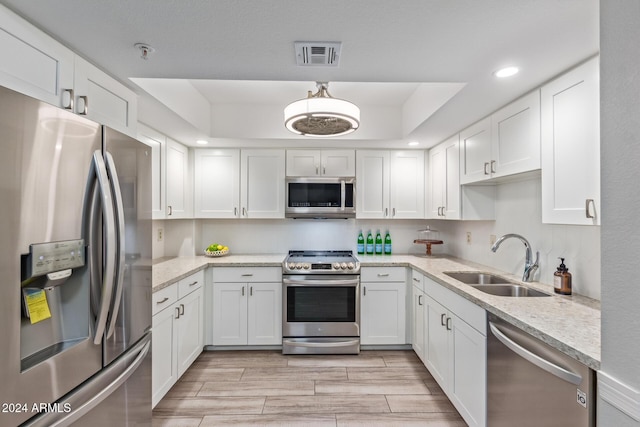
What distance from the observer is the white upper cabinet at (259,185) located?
331 centimetres

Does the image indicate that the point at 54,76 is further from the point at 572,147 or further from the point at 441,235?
the point at 441,235

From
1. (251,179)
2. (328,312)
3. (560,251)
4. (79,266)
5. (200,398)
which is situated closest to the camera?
(79,266)

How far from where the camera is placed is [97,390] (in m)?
1.17

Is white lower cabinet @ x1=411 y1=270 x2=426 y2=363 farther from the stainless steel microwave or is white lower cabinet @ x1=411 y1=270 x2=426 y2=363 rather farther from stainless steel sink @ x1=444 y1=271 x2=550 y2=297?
the stainless steel microwave

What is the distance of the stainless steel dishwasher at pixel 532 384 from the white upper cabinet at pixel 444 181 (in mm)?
1459

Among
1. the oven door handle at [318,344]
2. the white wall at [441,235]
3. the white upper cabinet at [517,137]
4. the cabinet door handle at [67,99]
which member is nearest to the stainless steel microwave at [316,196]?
the white wall at [441,235]

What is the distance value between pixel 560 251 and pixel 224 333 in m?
2.86

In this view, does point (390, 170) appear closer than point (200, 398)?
No

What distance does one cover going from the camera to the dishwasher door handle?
1.08 metres

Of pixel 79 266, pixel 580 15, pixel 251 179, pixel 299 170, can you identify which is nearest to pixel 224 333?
pixel 251 179

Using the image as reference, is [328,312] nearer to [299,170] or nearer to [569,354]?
[299,170]

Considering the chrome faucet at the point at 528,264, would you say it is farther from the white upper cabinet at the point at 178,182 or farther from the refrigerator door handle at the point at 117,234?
the white upper cabinet at the point at 178,182

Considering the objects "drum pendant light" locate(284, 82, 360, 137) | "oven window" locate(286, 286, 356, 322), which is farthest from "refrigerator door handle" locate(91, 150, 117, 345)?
"oven window" locate(286, 286, 356, 322)

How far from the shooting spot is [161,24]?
1255 millimetres
